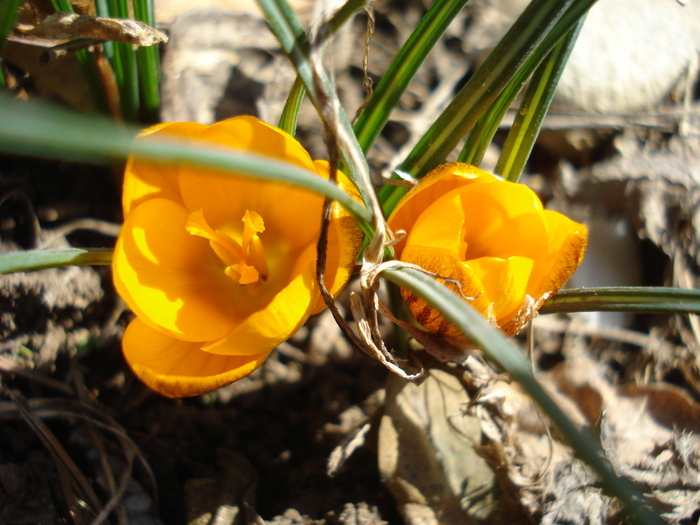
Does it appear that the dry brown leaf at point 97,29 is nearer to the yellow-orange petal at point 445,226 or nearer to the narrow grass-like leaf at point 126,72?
the narrow grass-like leaf at point 126,72

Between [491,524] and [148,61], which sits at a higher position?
[148,61]

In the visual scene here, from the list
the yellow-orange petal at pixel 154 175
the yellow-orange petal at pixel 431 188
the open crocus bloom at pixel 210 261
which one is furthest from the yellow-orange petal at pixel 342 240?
the yellow-orange petal at pixel 154 175

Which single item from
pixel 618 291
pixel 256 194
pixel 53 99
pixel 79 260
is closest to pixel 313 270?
pixel 256 194

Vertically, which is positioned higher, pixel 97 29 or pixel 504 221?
pixel 97 29

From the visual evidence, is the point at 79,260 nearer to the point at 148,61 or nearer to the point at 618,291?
the point at 148,61

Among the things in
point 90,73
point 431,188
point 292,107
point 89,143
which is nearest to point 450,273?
point 431,188

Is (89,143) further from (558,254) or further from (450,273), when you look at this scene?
(558,254)
